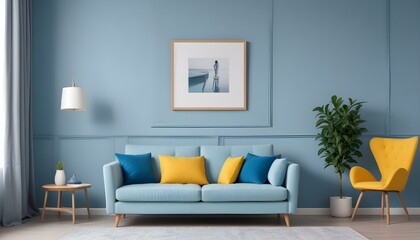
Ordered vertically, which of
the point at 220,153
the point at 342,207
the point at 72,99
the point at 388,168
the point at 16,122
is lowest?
the point at 342,207

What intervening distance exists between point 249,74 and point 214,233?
217 centimetres

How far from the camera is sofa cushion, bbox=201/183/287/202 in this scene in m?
5.47

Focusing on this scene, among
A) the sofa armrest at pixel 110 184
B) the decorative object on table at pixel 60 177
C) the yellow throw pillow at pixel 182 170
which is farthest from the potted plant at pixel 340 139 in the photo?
the decorative object on table at pixel 60 177

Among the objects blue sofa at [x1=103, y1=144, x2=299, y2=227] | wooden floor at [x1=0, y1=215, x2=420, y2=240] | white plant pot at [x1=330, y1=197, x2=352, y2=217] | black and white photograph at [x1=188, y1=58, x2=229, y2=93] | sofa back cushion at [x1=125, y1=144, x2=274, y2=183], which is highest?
black and white photograph at [x1=188, y1=58, x2=229, y2=93]

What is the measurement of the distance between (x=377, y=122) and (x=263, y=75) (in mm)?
1475

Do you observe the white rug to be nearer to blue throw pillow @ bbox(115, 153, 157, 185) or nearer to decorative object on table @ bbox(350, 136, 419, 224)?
blue throw pillow @ bbox(115, 153, 157, 185)

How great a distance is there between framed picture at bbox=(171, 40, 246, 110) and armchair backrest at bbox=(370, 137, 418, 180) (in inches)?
63.5

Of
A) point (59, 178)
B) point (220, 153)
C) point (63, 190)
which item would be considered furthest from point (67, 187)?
point (220, 153)

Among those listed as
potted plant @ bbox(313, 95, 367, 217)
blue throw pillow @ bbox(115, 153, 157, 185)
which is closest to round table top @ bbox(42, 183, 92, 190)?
blue throw pillow @ bbox(115, 153, 157, 185)

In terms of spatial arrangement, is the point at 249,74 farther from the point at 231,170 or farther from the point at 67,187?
the point at 67,187

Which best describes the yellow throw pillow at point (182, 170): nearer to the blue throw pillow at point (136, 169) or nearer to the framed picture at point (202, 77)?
the blue throw pillow at point (136, 169)

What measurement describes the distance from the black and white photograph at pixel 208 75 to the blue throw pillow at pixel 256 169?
109 centimetres

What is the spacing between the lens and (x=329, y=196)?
6.57 m

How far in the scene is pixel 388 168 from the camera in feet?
20.8
